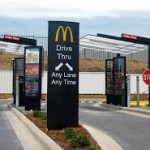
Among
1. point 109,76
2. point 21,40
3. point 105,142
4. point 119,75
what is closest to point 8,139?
point 105,142

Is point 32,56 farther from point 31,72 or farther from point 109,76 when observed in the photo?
point 109,76

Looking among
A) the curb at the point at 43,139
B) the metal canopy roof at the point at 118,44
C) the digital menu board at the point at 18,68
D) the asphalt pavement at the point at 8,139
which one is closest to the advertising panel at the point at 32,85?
the digital menu board at the point at 18,68

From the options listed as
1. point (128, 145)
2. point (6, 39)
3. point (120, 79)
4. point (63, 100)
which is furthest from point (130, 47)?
point (128, 145)

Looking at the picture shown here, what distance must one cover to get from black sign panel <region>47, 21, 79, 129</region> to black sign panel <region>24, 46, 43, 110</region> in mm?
10180

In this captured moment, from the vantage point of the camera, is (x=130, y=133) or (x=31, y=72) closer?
(x=130, y=133)

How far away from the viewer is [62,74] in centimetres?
1509

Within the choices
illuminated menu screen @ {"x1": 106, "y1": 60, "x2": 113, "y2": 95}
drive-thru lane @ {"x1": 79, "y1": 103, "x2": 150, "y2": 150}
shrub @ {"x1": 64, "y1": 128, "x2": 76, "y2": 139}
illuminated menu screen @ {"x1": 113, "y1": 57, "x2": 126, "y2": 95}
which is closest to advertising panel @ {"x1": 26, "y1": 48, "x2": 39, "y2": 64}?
illuminated menu screen @ {"x1": 113, "y1": 57, "x2": 126, "y2": 95}

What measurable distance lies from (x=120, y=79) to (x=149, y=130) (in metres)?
13.6

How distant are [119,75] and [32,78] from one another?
606 cm

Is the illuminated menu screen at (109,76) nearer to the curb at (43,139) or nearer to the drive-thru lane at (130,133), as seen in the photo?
the drive-thru lane at (130,133)

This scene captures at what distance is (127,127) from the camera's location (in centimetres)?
1722

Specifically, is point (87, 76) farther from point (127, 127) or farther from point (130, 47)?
point (127, 127)

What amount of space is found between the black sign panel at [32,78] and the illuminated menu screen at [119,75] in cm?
553

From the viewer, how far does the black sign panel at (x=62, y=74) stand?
1502 cm
